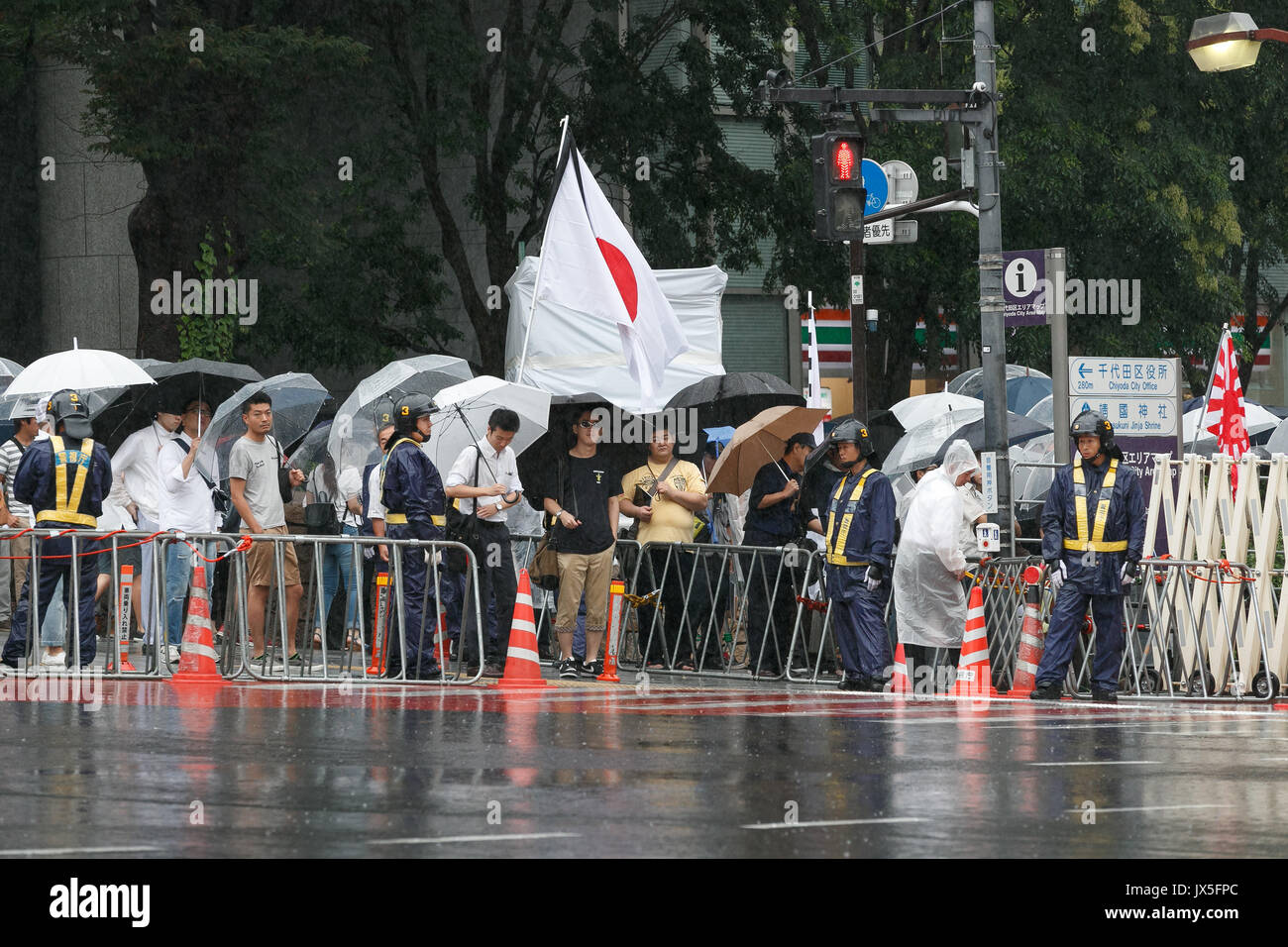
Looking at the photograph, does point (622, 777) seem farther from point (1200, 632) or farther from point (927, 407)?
point (927, 407)

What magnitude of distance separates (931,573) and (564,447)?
4.34m

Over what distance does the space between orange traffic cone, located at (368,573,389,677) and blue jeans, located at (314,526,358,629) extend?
0.71 feet

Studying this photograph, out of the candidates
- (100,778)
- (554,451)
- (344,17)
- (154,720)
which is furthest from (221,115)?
(100,778)

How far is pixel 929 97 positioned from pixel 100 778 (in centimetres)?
939

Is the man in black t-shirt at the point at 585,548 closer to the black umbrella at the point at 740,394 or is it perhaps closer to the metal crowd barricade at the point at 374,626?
the metal crowd barricade at the point at 374,626

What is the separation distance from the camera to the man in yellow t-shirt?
16.8m

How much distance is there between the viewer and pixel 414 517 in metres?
15.1

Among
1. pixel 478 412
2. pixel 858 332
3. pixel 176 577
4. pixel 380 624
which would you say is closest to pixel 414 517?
pixel 380 624

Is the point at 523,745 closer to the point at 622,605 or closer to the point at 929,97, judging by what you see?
the point at 622,605

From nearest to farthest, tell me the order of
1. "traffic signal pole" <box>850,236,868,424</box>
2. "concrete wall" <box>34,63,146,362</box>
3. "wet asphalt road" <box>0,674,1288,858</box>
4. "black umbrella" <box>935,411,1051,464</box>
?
1. "wet asphalt road" <box>0,674,1288,858</box>
2. "black umbrella" <box>935,411,1051,464</box>
3. "traffic signal pole" <box>850,236,868,424</box>
4. "concrete wall" <box>34,63,146,362</box>

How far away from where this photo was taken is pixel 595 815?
8.55 meters

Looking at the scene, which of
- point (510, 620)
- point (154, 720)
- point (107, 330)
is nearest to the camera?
point (154, 720)

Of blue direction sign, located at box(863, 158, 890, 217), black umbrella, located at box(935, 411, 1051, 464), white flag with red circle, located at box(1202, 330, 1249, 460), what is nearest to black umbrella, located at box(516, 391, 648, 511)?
black umbrella, located at box(935, 411, 1051, 464)

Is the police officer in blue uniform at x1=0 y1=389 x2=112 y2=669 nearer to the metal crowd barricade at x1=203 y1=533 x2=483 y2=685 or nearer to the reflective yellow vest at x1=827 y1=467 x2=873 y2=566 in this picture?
the metal crowd barricade at x1=203 y1=533 x2=483 y2=685
